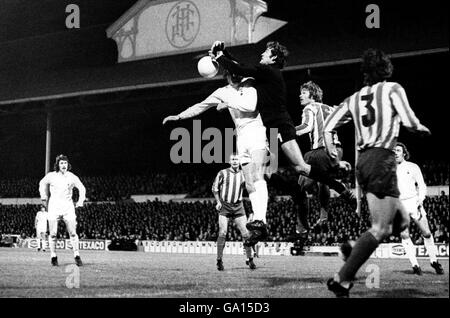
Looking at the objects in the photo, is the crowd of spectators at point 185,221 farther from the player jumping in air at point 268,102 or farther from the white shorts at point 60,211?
the player jumping in air at point 268,102

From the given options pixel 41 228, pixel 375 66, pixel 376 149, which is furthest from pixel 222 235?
pixel 41 228

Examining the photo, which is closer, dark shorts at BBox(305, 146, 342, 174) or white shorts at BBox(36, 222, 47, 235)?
dark shorts at BBox(305, 146, 342, 174)

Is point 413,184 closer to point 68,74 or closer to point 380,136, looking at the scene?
point 380,136

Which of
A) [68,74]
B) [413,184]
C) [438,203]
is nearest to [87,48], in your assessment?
[68,74]

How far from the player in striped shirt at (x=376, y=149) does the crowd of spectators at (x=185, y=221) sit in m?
12.6

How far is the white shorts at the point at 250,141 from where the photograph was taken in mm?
7906

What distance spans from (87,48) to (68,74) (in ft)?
5.93

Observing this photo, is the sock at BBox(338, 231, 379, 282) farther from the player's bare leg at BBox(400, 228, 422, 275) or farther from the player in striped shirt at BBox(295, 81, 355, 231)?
the player's bare leg at BBox(400, 228, 422, 275)

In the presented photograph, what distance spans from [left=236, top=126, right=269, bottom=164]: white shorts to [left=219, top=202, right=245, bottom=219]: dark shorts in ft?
17.5

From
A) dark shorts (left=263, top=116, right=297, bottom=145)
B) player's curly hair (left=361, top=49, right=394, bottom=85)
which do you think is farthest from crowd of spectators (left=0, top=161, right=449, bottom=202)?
player's curly hair (left=361, top=49, right=394, bottom=85)

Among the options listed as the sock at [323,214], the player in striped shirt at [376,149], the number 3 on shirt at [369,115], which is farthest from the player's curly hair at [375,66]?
the sock at [323,214]

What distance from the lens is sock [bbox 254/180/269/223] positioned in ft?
25.5
